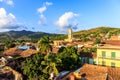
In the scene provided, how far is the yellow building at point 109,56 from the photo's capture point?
50000mm

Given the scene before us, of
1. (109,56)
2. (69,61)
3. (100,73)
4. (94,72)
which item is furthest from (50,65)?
(109,56)

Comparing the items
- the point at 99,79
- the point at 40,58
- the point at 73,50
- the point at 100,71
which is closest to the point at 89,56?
the point at 73,50

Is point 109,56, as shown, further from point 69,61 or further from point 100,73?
point 100,73

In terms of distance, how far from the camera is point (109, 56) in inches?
2029

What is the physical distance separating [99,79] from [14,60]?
32.0 meters

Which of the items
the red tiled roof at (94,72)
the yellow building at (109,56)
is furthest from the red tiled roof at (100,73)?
the yellow building at (109,56)

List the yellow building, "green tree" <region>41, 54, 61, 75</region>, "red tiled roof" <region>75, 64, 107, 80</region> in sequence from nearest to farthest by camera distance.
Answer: "red tiled roof" <region>75, 64, 107, 80</region> < "green tree" <region>41, 54, 61, 75</region> < the yellow building

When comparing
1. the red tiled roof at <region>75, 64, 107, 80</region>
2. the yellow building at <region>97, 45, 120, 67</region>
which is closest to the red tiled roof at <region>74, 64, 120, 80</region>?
the red tiled roof at <region>75, 64, 107, 80</region>

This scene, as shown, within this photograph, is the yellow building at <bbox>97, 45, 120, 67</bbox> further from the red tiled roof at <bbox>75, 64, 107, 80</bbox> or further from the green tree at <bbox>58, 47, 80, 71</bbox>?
the red tiled roof at <bbox>75, 64, 107, 80</bbox>

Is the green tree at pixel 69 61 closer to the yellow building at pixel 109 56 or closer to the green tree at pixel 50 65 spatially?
the green tree at pixel 50 65

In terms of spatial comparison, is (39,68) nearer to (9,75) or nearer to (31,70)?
(31,70)

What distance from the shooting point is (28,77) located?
44.3m

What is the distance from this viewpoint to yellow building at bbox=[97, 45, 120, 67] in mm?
50000

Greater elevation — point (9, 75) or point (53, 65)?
point (53, 65)
